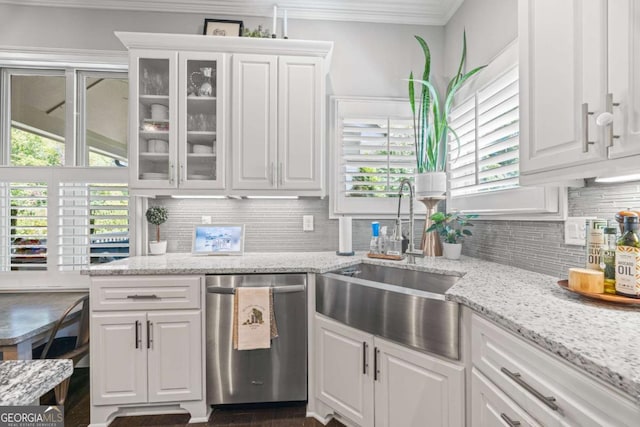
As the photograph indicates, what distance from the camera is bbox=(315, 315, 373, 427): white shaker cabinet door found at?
161 cm

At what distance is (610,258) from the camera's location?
43.2 inches

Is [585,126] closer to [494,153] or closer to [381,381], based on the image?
[494,153]

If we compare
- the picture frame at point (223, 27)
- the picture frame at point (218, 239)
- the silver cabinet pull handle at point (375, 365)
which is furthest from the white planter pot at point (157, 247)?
the silver cabinet pull handle at point (375, 365)

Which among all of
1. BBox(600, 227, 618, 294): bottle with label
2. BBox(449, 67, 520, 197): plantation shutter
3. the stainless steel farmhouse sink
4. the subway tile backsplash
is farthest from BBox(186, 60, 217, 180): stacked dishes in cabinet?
BBox(600, 227, 618, 294): bottle with label

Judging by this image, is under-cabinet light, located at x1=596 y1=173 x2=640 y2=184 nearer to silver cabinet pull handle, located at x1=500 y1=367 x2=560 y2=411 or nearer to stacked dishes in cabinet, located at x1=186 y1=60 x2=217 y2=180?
silver cabinet pull handle, located at x1=500 y1=367 x2=560 y2=411

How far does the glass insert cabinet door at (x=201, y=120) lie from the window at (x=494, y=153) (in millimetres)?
1709

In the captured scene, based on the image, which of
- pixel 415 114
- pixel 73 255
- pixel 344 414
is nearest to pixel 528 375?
pixel 344 414

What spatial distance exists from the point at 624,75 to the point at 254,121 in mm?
1922

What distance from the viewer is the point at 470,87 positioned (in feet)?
7.34

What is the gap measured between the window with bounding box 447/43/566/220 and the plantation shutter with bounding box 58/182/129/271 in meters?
2.52

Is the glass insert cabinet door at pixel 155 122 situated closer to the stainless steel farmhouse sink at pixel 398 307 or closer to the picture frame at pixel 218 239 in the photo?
the picture frame at pixel 218 239

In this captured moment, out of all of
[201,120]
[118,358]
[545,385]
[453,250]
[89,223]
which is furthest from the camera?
[89,223]

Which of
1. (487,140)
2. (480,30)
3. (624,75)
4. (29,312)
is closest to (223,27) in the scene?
(480,30)

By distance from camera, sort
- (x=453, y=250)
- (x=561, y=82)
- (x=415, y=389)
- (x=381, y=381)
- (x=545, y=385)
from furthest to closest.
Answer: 1. (x=453, y=250)
2. (x=381, y=381)
3. (x=415, y=389)
4. (x=561, y=82)
5. (x=545, y=385)
